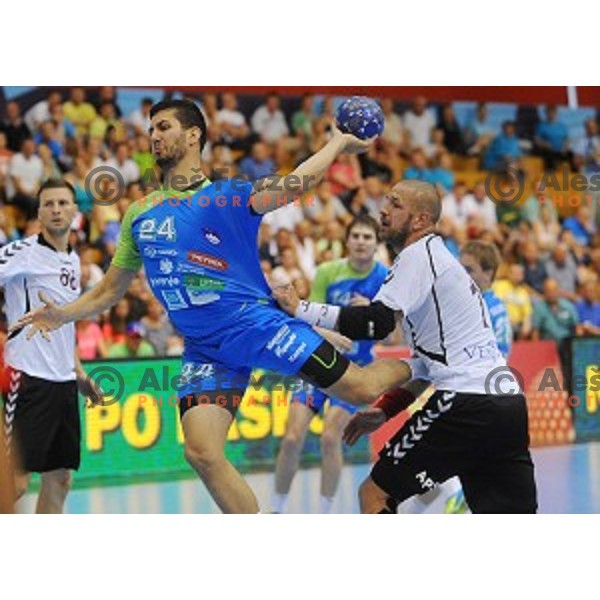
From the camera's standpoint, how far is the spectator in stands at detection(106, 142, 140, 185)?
15534mm

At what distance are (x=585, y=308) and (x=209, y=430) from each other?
11.4m

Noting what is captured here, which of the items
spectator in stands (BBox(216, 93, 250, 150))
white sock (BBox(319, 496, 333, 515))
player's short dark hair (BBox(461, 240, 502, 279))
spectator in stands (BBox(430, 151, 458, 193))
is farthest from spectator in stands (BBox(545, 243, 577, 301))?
player's short dark hair (BBox(461, 240, 502, 279))

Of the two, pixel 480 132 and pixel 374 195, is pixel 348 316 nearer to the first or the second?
pixel 374 195

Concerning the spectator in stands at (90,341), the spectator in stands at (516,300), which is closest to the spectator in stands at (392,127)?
the spectator in stands at (516,300)

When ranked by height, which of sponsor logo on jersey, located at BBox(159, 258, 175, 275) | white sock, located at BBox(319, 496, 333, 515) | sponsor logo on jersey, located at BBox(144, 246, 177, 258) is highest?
sponsor logo on jersey, located at BBox(144, 246, 177, 258)

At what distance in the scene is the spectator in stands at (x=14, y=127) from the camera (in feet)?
49.4

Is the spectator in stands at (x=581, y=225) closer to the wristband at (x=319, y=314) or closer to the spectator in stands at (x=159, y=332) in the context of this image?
the spectator in stands at (x=159, y=332)

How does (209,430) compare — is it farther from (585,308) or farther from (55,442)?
(585,308)

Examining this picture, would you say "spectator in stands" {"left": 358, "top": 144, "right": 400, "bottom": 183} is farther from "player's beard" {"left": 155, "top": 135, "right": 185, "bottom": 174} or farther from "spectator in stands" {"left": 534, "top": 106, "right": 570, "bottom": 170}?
"player's beard" {"left": 155, "top": 135, "right": 185, "bottom": 174}

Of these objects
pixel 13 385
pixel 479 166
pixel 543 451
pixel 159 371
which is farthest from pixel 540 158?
pixel 13 385

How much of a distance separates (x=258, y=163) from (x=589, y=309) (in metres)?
4.71

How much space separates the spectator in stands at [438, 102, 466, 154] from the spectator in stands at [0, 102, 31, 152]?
710 cm

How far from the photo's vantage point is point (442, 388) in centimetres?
688

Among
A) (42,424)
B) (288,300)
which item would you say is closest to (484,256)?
(288,300)
